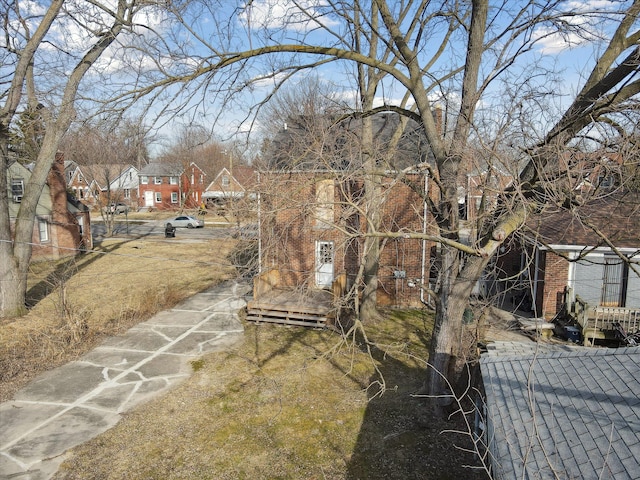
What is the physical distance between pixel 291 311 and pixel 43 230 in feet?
59.5

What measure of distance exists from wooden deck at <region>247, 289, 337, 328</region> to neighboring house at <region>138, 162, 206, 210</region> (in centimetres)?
4136

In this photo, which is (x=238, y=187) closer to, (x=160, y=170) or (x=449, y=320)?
(x=449, y=320)

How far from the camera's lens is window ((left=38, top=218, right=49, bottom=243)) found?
24.0m

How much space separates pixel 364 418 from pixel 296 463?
6.28 feet

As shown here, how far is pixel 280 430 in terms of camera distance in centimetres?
823

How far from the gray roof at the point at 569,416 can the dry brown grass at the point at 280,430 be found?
193cm

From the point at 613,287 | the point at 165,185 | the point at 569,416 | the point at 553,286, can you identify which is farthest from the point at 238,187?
the point at 165,185

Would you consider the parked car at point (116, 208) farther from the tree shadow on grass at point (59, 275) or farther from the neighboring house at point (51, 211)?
the neighboring house at point (51, 211)

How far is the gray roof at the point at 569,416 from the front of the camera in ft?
12.1

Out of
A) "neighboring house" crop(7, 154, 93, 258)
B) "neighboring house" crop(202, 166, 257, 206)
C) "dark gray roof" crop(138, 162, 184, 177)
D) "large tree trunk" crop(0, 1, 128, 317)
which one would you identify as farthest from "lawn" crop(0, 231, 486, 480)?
"dark gray roof" crop(138, 162, 184, 177)

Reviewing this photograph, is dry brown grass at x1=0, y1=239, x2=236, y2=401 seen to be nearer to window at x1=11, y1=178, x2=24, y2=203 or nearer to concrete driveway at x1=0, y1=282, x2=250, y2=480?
concrete driveway at x1=0, y1=282, x2=250, y2=480

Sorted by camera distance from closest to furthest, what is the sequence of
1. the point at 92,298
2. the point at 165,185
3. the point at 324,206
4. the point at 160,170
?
the point at 324,206 < the point at 92,298 < the point at 160,170 < the point at 165,185

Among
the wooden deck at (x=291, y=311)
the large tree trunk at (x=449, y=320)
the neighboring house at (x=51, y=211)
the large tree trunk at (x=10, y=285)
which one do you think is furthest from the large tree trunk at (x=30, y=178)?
the large tree trunk at (x=449, y=320)

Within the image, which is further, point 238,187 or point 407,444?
point 238,187
